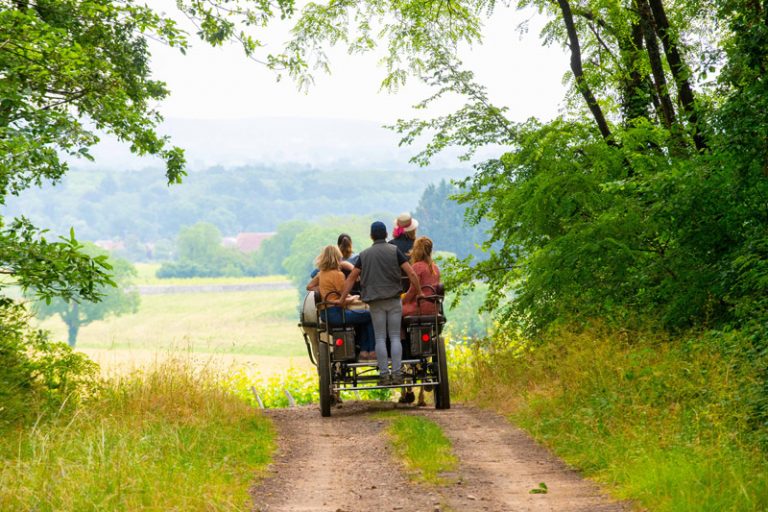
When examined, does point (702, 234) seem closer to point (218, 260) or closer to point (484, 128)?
point (484, 128)

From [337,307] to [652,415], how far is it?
452 centimetres

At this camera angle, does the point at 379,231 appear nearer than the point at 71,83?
Yes

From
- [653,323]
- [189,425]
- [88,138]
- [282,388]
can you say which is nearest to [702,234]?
[653,323]

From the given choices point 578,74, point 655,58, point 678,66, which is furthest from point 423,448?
point 578,74

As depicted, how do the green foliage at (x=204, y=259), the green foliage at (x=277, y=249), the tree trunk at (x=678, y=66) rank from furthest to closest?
the green foliage at (x=204, y=259) < the green foliage at (x=277, y=249) < the tree trunk at (x=678, y=66)

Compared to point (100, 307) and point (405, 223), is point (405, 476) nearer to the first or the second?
point (405, 223)

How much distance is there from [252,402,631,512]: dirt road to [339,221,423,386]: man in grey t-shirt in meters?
0.77

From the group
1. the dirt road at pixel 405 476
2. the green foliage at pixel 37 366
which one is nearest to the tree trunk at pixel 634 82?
the dirt road at pixel 405 476

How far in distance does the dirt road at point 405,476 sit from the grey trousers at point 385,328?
0.72 meters

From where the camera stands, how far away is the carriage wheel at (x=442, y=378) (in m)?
12.2

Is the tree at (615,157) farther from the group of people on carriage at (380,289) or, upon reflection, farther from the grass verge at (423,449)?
the grass verge at (423,449)

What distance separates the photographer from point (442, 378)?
12.3 meters

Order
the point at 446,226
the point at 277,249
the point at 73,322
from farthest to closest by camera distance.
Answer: the point at 277,249 < the point at 446,226 < the point at 73,322

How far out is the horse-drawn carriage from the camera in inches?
470
